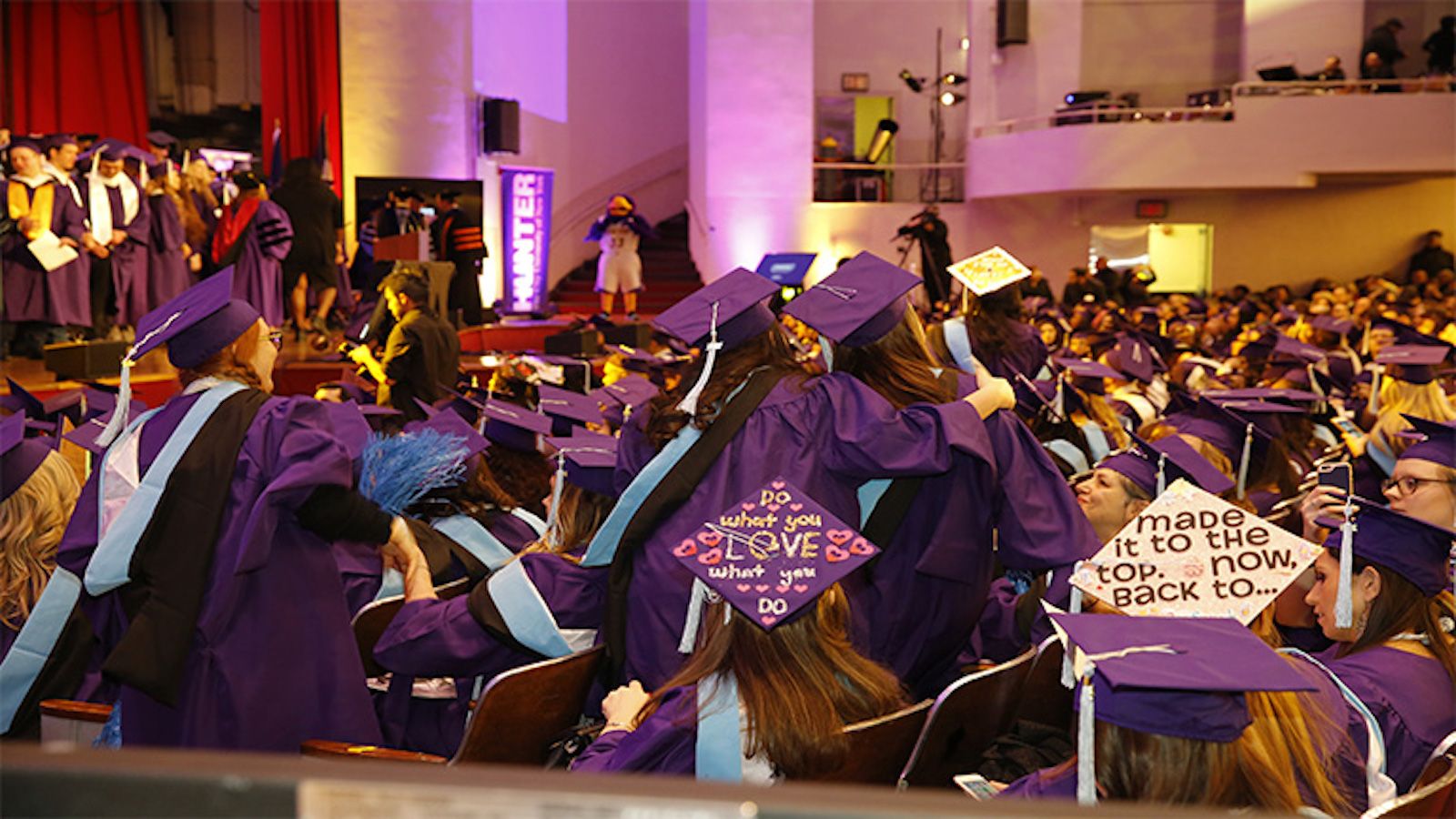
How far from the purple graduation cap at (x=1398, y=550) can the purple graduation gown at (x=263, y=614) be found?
2082 mm

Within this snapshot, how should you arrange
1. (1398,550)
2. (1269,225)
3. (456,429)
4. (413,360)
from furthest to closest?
1. (1269,225)
2. (413,360)
3. (456,429)
4. (1398,550)

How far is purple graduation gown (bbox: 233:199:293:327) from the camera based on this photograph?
1133 cm

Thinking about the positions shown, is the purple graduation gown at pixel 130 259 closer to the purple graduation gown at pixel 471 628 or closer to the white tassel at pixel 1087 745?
the purple graduation gown at pixel 471 628

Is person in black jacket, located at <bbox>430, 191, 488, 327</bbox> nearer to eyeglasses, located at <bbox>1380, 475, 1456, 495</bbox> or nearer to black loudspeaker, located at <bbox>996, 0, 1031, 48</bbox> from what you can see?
black loudspeaker, located at <bbox>996, 0, 1031, 48</bbox>

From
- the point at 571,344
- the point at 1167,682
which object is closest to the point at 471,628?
the point at 1167,682

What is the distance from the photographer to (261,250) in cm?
1134

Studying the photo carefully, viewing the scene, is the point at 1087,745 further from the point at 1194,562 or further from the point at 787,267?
the point at 787,267

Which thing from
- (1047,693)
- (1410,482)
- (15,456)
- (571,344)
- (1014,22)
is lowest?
(1047,693)

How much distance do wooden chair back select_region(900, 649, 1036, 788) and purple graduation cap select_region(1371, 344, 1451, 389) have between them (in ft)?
12.1

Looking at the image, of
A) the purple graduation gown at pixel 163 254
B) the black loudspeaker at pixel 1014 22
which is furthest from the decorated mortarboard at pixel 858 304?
the black loudspeaker at pixel 1014 22

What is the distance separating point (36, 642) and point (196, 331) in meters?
0.78

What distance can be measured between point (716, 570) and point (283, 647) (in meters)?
1.27

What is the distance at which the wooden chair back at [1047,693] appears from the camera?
2900 mm

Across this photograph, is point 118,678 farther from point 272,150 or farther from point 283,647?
point 272,150
